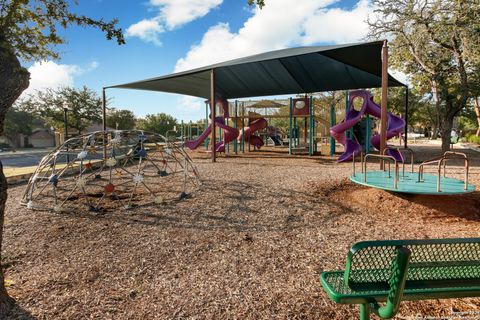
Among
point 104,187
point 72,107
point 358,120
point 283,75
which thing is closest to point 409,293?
point 104,187

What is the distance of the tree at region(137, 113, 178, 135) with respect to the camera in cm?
4397

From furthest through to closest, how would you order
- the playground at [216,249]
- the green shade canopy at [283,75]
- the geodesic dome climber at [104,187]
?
the green shade canopy at [283,75] < the geodesic dome climber at [104,187] < the playground at [216,249]

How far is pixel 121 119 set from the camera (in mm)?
44438

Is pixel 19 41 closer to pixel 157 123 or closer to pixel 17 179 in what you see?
pixel 17 179

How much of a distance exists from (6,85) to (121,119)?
45394 millimetres

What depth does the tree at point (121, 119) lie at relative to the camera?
4362 cm

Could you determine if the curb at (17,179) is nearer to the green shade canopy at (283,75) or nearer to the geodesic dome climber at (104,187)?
the geodesic dome climber at (104,187)

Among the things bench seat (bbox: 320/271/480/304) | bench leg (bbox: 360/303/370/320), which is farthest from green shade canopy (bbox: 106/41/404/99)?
bench leg (bbox: 360/303/370/320)

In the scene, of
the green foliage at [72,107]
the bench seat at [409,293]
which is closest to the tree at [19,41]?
the bench seat at [409,293]

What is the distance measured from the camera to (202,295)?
2.63m

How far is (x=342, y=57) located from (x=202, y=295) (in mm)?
9360

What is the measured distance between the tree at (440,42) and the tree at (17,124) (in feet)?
144

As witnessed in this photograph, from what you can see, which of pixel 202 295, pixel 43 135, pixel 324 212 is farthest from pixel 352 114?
pixel 43 135

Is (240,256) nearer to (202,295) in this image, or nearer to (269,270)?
(269,270)
